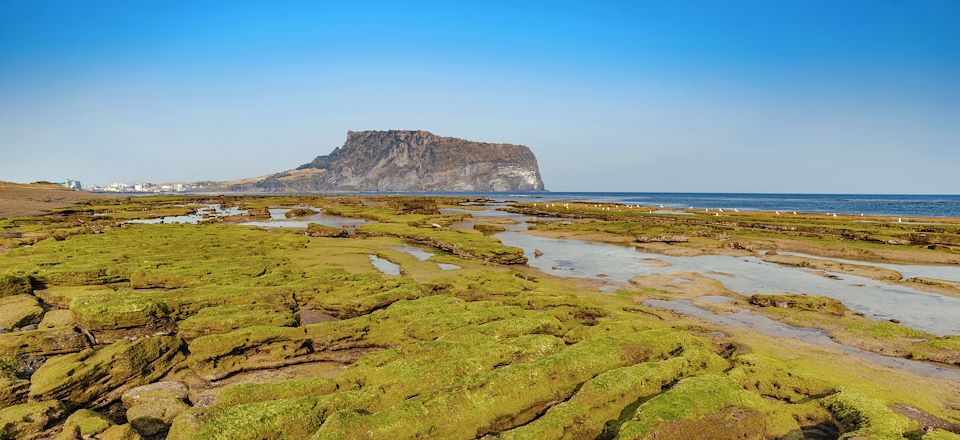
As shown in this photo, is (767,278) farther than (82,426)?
Yes

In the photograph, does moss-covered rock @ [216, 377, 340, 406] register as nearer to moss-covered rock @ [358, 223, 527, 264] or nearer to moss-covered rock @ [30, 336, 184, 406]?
moss-covered rock @ [30, 336, 184, 406]

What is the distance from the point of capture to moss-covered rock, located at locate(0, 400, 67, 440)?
9969mm

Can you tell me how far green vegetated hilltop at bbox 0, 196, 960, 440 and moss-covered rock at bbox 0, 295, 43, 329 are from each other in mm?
107

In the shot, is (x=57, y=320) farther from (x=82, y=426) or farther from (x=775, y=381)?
(x=775, y=381)

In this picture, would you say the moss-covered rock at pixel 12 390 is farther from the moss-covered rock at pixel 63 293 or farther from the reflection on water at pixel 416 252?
the reflection on water at pixel 416 252

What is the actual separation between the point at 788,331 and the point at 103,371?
85.5ft

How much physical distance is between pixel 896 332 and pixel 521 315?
16224 mm

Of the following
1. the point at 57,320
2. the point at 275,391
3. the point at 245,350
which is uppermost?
the point at 275,391

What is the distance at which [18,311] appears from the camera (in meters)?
18.7

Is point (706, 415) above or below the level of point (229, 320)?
above

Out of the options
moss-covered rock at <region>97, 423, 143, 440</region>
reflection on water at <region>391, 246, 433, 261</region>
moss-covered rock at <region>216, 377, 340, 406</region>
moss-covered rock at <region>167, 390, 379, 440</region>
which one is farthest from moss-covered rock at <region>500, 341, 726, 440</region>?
reflection on water at <region>391, 246, 433, 261</region>

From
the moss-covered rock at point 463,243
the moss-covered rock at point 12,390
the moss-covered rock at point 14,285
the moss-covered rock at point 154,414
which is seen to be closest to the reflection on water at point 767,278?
the moss-covered rock at point 463,243

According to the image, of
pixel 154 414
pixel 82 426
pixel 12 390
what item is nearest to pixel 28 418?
pixel 82 426

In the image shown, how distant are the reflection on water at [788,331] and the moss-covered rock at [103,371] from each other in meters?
22.2
